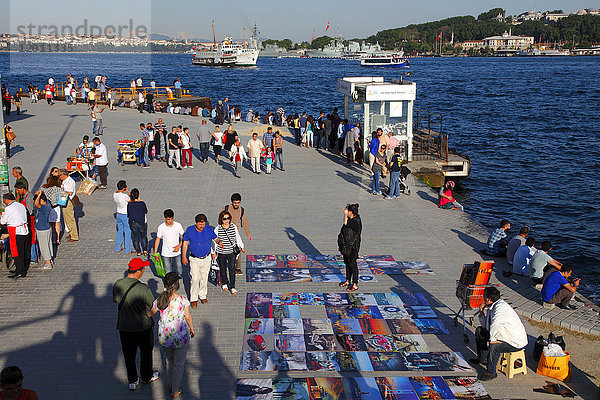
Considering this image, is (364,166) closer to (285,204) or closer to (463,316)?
(285,204)

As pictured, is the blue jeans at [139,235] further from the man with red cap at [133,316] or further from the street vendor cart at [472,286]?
the street vendor cart at [472,286]

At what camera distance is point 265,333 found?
8.21 metres

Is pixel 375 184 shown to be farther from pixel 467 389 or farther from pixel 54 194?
pixel 467 389

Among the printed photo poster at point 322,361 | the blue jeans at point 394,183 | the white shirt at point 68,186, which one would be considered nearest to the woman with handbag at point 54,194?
the white shirt at point 68,186

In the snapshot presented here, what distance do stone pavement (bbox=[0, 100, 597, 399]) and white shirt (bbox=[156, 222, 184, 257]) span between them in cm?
107

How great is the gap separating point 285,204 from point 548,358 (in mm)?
9012

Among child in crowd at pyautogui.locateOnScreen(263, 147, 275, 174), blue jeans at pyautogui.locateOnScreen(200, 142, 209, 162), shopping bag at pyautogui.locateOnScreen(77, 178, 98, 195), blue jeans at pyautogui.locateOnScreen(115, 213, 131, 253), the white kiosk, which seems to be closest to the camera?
→ blue jeans at pyautogui.locateOnScreen(115, 213, 131, 253)

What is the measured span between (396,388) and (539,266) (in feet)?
14.3

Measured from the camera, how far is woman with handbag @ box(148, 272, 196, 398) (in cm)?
638

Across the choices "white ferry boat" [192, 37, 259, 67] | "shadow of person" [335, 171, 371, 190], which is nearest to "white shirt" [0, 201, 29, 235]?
"shadow of person" [335, 171, 371, 190]

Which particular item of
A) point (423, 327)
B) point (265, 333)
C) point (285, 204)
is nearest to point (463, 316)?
point (423, 327)

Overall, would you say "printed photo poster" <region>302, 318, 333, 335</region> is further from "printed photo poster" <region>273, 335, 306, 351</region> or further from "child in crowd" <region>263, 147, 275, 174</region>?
"child in crowd" <region>263, 147, 275, 174</region>

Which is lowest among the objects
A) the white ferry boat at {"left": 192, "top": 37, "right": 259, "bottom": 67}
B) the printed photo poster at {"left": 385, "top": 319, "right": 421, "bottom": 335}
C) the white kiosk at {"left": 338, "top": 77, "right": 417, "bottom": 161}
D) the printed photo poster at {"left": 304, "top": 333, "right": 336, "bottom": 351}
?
the printed photo poster at {"left": 304, "top": 333, "right": 336, "bottom": 351}

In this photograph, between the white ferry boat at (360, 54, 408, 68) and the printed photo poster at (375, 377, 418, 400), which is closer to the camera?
the printed photo poster at (375, 377, 418, 400)
